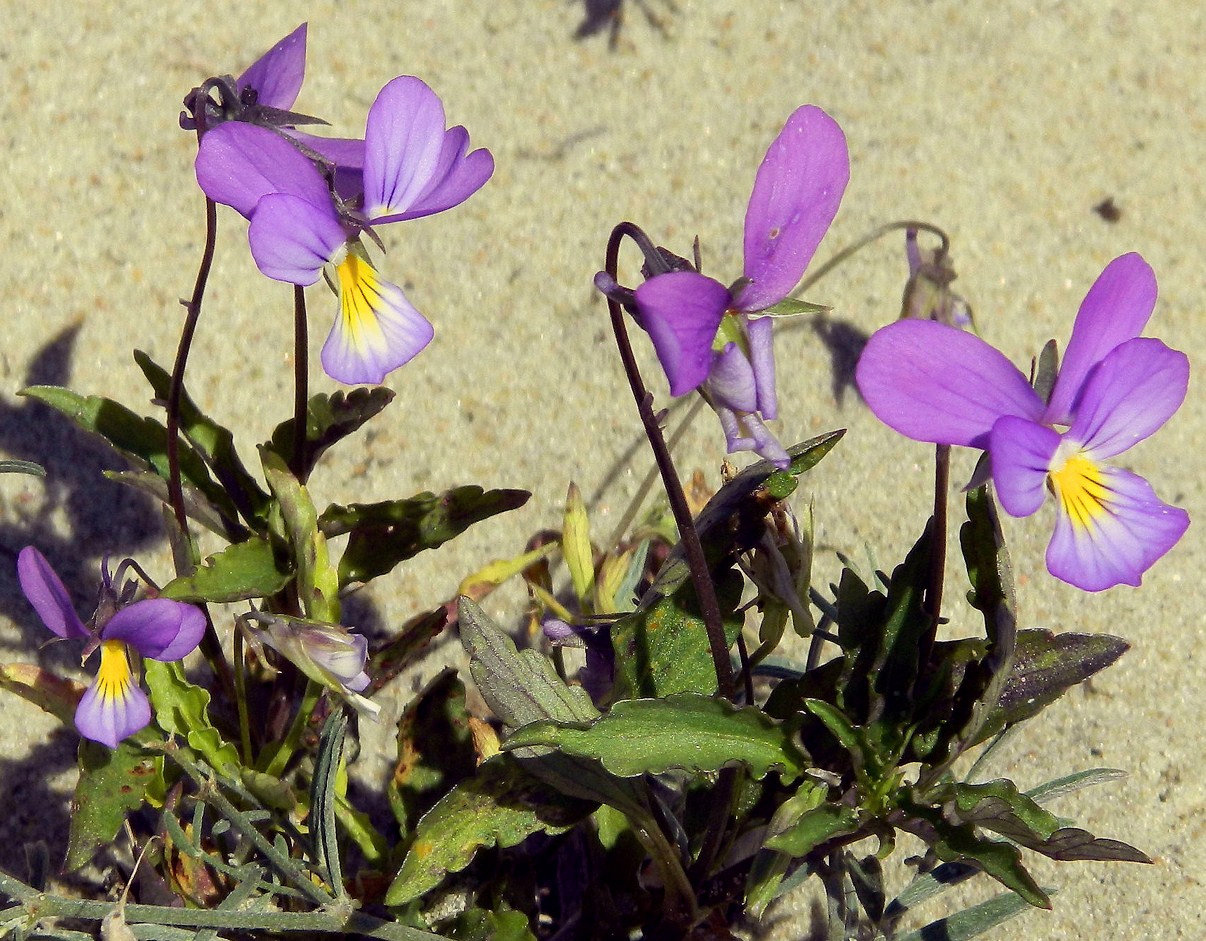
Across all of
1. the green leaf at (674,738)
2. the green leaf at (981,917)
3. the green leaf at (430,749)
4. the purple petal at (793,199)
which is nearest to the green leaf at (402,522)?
the green leaf at (430,749)

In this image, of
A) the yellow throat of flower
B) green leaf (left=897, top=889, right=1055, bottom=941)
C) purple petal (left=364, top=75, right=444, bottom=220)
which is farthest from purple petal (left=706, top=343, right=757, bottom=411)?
green leaf (left=897, top=889, right=1055, bottom=941)

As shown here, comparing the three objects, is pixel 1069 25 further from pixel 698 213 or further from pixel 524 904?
pixel 524 904

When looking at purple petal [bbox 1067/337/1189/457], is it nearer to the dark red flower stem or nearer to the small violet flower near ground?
the small violet flower near ground

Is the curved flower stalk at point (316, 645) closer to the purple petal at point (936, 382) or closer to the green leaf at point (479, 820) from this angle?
the green leaf at point (479, 820)

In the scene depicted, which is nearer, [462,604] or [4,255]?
[462,604]

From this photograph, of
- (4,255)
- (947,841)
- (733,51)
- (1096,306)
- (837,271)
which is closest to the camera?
(1096,306)

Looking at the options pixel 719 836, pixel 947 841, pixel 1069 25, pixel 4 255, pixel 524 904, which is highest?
pixel 1069 25

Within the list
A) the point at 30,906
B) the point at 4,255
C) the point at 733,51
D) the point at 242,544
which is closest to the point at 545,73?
the point at 733,51
